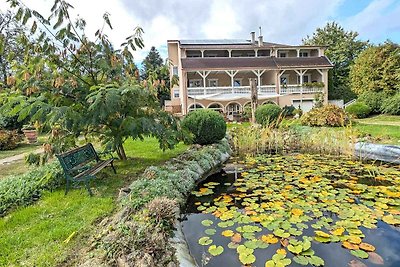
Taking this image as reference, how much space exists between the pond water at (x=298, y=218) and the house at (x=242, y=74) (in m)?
15.7

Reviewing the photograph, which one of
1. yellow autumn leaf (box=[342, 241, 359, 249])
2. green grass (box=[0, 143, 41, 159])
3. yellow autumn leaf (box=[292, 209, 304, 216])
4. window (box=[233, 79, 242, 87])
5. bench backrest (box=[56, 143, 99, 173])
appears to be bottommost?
yellow autumn leaf (box=[342, 241, 359, 249])

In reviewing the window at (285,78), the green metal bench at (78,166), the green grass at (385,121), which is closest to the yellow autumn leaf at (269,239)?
the green metal bench at (78,166)

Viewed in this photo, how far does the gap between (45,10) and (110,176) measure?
3.42 meters

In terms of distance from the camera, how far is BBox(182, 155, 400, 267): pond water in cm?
306

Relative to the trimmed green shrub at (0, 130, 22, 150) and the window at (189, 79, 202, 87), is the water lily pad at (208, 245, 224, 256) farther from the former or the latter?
the window at (189, 79, 202, 87)

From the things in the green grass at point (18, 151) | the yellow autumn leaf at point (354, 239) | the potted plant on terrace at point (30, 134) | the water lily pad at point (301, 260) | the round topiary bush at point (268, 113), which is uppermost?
the round topiary bush at point (268, 113)

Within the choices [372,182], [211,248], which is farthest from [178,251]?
[372,182]

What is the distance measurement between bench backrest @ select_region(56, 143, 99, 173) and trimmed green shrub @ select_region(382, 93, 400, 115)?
64.0ft

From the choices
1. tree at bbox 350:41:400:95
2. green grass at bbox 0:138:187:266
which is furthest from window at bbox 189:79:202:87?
green grass at bbox 0:138:187:266

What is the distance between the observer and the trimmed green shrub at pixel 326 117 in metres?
12.4

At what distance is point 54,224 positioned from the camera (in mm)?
3578

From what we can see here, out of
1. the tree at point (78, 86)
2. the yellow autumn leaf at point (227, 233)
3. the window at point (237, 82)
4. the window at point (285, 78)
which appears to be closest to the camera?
the yellow autumn leaf at point (227, 233)

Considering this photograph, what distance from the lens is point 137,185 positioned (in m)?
4.35

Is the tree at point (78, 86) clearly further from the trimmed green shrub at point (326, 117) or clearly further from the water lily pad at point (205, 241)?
the trimmed green shrub at point (326, 117)
